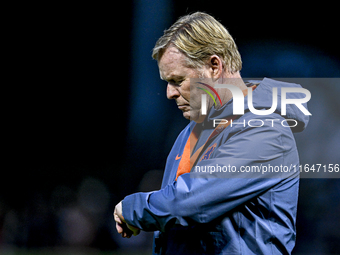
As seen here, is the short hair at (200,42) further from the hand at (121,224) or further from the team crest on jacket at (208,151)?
the hand at (121,224)

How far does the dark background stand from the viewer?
11.7 feet

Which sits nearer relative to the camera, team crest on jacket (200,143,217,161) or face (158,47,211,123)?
team crest on jacket (200,143,217,161)

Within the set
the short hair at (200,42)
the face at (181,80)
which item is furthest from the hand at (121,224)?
the short hair at (200,42)

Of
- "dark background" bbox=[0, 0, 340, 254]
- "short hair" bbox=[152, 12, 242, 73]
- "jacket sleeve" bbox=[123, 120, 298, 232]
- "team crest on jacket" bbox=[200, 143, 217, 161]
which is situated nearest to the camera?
"jacket sleeve" bbox=[123, 120, 298, 232]

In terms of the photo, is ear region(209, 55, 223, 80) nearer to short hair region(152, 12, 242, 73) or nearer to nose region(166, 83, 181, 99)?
short hair region(152, 12, 242, 73)

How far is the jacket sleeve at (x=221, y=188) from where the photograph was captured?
88 centimetres

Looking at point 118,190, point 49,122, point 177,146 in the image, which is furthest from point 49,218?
point 177,146

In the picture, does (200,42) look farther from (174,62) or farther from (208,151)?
(208,151)

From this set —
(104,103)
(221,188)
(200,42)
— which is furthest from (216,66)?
(104,103)

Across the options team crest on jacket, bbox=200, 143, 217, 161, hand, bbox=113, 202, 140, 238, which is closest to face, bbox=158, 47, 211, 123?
team crest on jacket, bbox=200, 143, 217, 161

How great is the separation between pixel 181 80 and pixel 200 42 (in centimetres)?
15

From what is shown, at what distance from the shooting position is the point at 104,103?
408cm

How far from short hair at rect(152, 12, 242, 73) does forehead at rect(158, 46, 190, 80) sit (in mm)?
18

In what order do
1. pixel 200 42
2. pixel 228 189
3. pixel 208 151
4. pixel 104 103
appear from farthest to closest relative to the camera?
pixel 104 103, pixel 200 42, pixel 208 151, pixel 228 189
